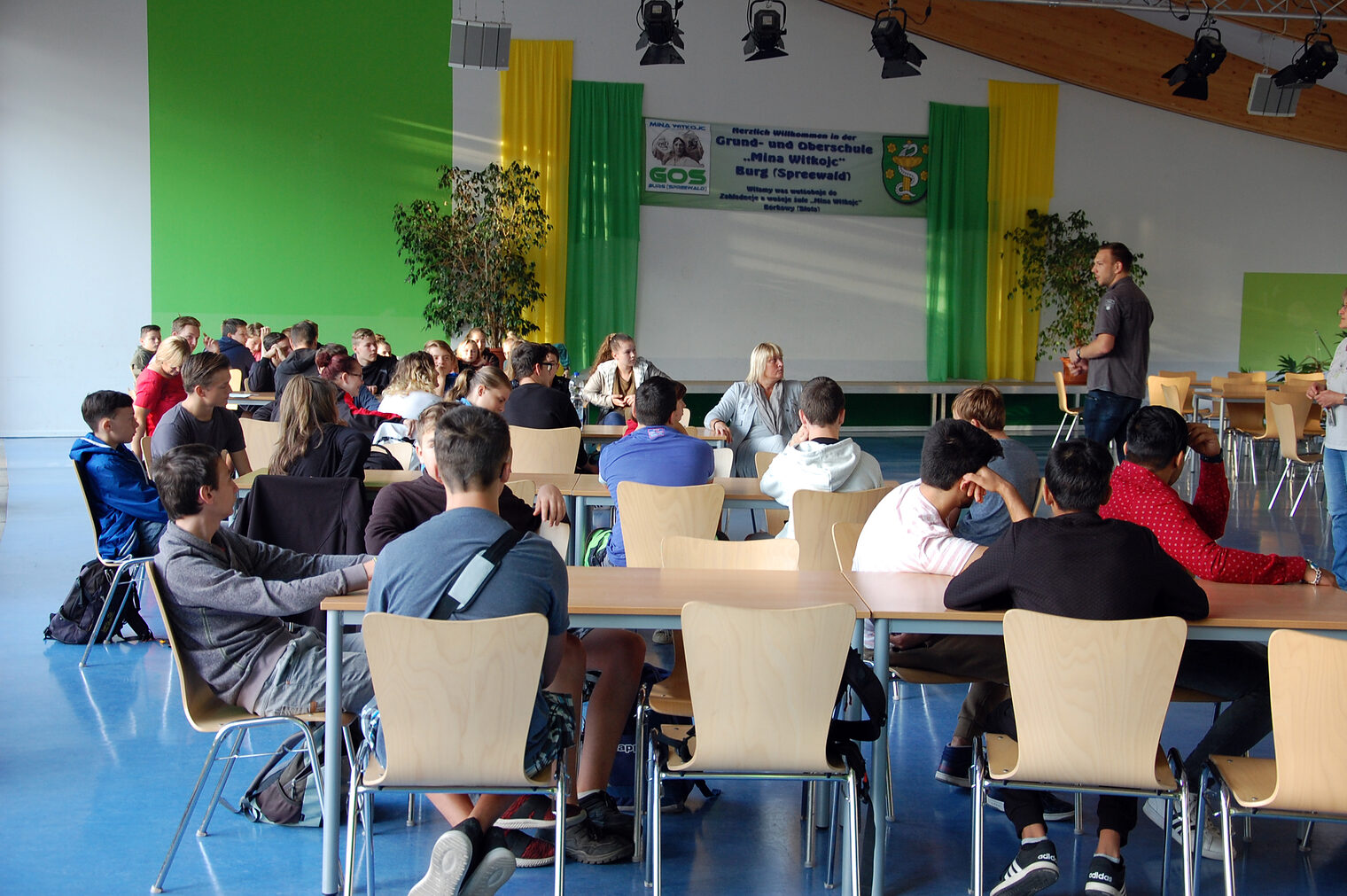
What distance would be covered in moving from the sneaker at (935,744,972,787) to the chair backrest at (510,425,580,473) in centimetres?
267

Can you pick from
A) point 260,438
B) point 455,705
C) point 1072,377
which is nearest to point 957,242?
point 1072,377

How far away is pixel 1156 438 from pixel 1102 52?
432 inches

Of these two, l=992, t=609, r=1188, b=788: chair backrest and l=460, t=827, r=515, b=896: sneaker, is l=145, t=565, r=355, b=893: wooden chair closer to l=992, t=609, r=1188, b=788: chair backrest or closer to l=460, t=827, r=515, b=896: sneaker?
l=460, t=827, r=515, b=896: sneaker

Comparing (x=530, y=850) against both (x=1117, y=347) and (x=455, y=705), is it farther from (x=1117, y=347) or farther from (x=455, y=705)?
(x=1117, y=347)

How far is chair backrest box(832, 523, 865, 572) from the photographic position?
3.41 meters

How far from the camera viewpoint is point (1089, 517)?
2.55 metres

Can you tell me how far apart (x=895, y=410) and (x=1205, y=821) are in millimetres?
10378

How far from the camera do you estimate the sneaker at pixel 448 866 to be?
7.41ft

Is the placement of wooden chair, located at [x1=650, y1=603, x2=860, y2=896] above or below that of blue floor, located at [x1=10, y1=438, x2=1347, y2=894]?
above

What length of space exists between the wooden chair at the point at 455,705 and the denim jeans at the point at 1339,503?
4.53m

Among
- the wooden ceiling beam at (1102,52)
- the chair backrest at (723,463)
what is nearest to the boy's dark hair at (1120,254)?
the chair backrest at (723,463)

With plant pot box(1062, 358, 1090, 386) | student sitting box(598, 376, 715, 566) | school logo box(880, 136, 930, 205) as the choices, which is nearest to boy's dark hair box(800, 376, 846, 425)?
student sitting box(598, 376, 715, 566)

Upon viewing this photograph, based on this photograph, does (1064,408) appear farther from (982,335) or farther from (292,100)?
(292,100)

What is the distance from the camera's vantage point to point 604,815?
2863 millimetres
